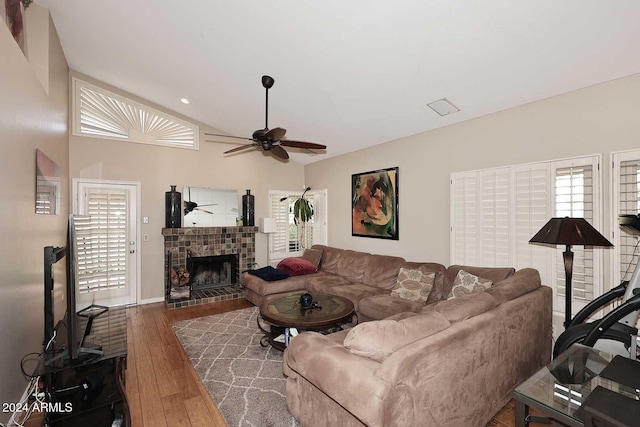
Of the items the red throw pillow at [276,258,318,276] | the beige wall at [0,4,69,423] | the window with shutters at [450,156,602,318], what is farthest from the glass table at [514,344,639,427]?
the red throw pillow at [276,258,318,276]

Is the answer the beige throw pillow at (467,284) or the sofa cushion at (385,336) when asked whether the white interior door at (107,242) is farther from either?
the beige throw pillow at (467,284)

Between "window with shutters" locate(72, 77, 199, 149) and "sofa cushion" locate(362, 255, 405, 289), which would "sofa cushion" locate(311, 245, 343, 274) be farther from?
"window with shutters" locate(72, 77, 199, 149)

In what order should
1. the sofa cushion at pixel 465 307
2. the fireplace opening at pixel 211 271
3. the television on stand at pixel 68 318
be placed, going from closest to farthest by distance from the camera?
the television on stand at pixel 68 318 < the sofa cushion at pixel 465 307 < the fireplace opening at pixel 211 271

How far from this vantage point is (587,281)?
2.94 m

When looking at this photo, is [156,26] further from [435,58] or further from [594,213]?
[594,213]

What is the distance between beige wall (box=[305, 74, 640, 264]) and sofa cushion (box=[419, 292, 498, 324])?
1589 millimetres

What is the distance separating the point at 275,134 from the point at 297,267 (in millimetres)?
2840

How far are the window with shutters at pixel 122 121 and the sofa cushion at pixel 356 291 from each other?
3.90m

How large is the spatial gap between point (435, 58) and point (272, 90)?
6.97ft

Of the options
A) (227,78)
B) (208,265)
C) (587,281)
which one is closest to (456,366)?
(587,281)

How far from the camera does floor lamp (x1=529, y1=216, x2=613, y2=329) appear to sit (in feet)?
8.16

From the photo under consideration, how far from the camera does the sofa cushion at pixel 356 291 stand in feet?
13.3

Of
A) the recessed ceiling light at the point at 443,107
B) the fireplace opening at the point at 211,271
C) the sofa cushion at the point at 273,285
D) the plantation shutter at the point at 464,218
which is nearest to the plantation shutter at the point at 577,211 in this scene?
the plantation shutter at the point at 464,218

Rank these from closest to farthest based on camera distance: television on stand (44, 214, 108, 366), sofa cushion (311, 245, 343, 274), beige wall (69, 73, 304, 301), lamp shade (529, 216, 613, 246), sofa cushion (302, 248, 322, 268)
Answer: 1. television on stand (44, 214, 108, 366)
2. lamp shade (529, 216, 613, 246)
3. beige wall (69, 73, 304, 301)
4. sofa cushion (311, 245, 343, 274)
5. sofa cushion (302, 248, 322, 268)
